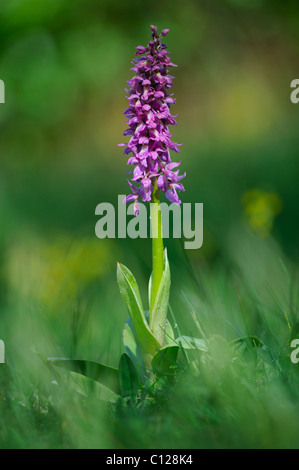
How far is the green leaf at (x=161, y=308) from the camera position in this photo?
1159 mm

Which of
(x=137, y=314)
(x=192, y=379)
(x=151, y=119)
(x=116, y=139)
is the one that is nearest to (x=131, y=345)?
(x=137, y=314)

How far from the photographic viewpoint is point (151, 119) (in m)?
1.14

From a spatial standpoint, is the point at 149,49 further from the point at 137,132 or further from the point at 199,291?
the point at 199,291

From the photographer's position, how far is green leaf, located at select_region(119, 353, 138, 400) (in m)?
1.10

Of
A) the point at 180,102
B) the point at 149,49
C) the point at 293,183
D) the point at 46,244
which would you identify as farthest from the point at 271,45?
the point at 149,49

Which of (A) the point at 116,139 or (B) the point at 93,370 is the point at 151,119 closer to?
(B) the point at 93,370

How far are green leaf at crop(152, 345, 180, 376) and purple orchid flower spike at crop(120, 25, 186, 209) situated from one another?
293mm

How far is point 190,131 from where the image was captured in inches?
145

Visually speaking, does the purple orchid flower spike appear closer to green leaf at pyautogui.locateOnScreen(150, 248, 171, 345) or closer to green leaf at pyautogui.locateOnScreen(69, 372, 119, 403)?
green leaf at pyautogui.locateOnScreen(150, 248, 171, 345)

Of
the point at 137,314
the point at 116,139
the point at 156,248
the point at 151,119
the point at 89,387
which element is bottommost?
the point at 89,387

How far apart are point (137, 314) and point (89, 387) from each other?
16 cm

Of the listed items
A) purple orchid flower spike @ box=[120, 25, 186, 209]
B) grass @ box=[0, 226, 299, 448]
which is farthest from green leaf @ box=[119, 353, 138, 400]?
purple orchid flower spike @ box=[120, 25, 186, 209]

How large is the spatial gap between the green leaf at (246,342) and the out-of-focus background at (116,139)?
154mm
